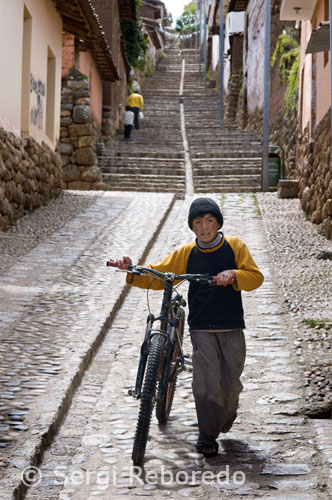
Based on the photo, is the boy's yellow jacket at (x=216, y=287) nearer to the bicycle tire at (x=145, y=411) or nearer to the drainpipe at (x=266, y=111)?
the bicycle tire at (x=145, y=411)

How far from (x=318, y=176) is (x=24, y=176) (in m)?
4.57

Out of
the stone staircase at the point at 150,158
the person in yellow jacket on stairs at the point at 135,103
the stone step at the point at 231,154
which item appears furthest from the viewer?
the person in yellow jacket on stairs at the point at 135,103

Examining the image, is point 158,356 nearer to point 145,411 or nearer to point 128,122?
point 145,411

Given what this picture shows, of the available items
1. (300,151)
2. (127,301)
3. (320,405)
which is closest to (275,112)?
(300,151)

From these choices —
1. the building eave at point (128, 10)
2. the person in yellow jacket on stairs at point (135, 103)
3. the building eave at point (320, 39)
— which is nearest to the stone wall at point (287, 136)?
the person in yellow jacket on stairs at point (135, 103)

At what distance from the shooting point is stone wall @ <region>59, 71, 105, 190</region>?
1898cm

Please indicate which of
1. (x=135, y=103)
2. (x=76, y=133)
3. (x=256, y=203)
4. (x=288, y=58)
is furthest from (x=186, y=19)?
(x=256, y=203)

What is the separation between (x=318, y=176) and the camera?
1252cm

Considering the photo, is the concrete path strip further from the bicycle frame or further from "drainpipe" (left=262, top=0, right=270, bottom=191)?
"drainpipe" (left=262, top=0, right=270, bottom=191)

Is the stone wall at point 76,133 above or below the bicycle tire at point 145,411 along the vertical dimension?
above

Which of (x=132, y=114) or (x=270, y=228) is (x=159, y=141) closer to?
(x=132, y=114)

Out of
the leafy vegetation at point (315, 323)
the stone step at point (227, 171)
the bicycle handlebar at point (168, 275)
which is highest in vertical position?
the stone step at point (227, 171)

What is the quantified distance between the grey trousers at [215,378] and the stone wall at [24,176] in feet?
23.4

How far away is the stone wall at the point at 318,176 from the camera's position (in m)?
11.5
